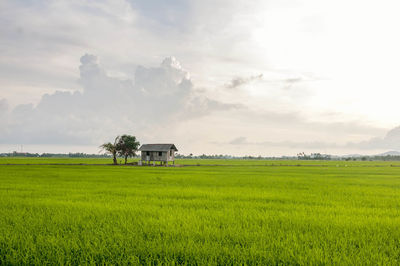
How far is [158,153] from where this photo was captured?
56.7 meters

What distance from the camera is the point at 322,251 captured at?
4840 mm

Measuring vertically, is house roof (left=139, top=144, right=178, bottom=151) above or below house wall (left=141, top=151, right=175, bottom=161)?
above

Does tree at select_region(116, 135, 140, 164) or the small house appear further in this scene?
tree at select_region(116, 135, 140, 164)

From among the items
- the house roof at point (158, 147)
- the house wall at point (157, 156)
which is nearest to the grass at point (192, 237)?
the house wall at point (157, 156)

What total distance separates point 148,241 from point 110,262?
1048mm

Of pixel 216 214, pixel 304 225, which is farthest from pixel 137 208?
pixel 304 225

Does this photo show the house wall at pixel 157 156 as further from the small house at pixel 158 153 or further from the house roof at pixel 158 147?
the house roof at pixel 158 147

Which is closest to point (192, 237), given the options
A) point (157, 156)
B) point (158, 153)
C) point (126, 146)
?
point (158, 153)

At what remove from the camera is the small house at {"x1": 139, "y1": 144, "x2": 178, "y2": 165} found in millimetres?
55719

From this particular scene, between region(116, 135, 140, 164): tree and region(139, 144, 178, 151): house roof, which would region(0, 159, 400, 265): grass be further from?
region(116, 135, 140, 164): tree

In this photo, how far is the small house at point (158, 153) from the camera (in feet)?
183

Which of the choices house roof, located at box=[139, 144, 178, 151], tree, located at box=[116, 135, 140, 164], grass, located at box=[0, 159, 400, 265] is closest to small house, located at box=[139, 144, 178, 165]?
house roof, located at box=[139, 144, 178, 151]

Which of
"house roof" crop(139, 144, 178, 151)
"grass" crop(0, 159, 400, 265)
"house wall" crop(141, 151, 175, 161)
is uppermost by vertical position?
"house roof" crop(139, 144, 178, 151)

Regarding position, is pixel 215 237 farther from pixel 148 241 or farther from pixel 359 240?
pixel 359 240
